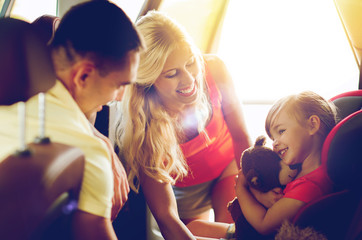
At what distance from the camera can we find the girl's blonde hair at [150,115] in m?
0.90

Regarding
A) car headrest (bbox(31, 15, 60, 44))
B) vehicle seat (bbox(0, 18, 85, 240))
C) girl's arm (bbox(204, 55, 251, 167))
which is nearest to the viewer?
vehicle seat (bbox(0, 18, 85, 240))

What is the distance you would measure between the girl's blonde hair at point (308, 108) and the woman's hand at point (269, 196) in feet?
0.49

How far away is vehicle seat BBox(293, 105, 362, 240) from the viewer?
2.55 ft

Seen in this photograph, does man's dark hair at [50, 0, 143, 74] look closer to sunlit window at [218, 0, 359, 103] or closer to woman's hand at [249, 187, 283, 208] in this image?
woman's hand at [249, 187, 283, 208]

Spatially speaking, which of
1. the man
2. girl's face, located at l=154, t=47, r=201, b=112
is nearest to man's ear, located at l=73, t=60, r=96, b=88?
the man

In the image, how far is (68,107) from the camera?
53 cm

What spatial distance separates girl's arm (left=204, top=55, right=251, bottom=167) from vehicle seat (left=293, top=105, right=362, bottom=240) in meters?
0.41

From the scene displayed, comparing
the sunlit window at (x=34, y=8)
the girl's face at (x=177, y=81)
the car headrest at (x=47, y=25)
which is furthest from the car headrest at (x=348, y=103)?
the car headrest at (x=47, y=25)

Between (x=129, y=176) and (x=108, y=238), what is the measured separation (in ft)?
1.31

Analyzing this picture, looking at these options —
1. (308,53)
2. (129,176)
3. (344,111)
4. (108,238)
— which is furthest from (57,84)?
(308,53)

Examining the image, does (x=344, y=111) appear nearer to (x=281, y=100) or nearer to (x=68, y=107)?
(x=281, y=100)

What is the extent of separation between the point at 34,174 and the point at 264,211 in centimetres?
56

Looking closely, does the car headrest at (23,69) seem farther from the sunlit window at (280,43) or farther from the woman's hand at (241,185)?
the sunlit window at (280,43)

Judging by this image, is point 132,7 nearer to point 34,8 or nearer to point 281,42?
point 34,8
